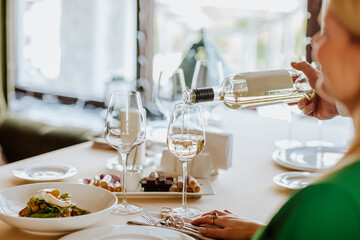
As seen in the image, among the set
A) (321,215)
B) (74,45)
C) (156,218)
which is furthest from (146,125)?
(74,45)

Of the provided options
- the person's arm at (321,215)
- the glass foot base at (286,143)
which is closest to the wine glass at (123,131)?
the person's arm at (321,215)

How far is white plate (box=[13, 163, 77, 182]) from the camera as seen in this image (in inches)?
57.0

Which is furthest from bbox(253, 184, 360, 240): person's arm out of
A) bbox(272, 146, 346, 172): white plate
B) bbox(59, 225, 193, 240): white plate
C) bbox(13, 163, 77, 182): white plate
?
bbox(272, 146, 346, 172): white plate

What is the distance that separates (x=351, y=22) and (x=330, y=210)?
201 millimetres

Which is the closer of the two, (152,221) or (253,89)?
(152,221)

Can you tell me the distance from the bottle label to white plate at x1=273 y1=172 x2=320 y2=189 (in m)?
0.30

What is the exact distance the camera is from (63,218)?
986mm

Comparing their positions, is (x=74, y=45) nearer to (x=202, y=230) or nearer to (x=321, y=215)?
(x=202, y=230)

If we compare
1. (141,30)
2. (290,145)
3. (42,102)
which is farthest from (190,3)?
(290,145)

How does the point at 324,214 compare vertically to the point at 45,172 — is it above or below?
above

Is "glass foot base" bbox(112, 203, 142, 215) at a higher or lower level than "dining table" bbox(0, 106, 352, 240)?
higher

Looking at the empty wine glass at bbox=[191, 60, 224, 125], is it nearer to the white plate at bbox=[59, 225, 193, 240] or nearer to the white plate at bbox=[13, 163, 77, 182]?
the white plate at bbox=[13, 163, 77, 182]

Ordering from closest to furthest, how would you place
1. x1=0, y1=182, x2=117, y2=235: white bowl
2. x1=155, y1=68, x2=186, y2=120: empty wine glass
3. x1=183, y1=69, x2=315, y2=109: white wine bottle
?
x1=0, y1=182, x2=117, y2=235: white bowl → x1=183, y1=69, x2=315, y2=109: white wine bottle → x1=155, y1=68, x2=186, y2=120: empty wine glass

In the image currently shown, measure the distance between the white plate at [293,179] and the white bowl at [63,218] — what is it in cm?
55
